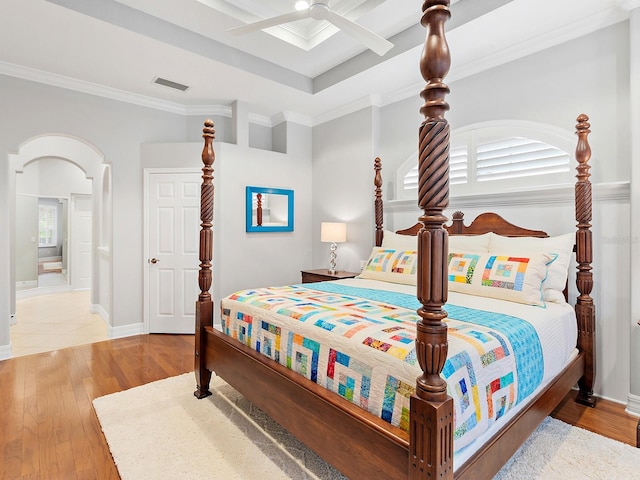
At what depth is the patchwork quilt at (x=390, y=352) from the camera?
133cm

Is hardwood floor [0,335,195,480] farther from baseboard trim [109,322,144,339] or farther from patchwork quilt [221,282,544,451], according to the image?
patchwork quilt [221,282,544,451]

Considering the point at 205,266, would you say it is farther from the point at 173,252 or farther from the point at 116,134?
the point at 116,134

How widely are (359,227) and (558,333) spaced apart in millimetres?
2559

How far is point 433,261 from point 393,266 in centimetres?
202

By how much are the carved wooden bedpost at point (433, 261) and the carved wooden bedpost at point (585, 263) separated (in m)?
1.93

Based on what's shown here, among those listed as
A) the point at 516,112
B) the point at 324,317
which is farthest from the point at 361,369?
the point at 516,112

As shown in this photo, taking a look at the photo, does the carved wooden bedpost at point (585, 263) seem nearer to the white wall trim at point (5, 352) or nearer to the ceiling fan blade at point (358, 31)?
the ceiling fan blade at point (358, 31)

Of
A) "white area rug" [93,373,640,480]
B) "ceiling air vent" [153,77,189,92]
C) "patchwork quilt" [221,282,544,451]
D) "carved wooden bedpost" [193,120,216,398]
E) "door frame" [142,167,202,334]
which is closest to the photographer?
"patchwork quilt" [221,282,544,451]

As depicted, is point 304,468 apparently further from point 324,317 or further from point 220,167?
point 220,167

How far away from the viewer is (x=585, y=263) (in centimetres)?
247

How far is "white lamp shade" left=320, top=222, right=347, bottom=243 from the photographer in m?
4.25

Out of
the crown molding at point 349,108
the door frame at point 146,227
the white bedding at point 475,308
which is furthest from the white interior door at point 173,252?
the white bedding at point 475,308

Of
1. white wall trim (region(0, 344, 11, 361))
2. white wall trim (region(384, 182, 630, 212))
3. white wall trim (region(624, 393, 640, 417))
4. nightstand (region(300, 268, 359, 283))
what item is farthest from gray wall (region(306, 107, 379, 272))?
white wall trim (region(0, 344, 11, 361))

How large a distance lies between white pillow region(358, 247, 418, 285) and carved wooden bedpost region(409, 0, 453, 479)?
1776 millimetres
